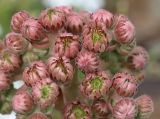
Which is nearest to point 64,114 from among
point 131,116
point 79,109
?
A: point 79,109

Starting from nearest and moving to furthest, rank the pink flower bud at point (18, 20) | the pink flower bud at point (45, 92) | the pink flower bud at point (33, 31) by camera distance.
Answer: the pink flower bud at point (45, 92) → the pink flower bud at point (33, 31) → the pink flower bud at point (18, 20)

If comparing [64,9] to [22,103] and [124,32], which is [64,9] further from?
[22,103]

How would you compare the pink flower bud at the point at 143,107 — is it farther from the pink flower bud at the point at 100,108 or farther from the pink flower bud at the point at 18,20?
the pink flower bud at the point at 18,20

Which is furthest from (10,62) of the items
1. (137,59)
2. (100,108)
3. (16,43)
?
(137,59)

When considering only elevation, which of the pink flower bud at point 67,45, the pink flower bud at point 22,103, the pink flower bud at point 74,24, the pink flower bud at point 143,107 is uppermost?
the pink flower bud at point 74,24

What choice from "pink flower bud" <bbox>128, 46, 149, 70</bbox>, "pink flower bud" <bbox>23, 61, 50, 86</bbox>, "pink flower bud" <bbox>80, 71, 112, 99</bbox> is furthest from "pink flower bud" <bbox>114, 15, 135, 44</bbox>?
"pink flower bud" <bbox>23, 61, 50, 86</bbox>

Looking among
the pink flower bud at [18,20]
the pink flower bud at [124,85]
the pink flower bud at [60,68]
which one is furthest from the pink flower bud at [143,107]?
the pink flower bud at [18,20]
